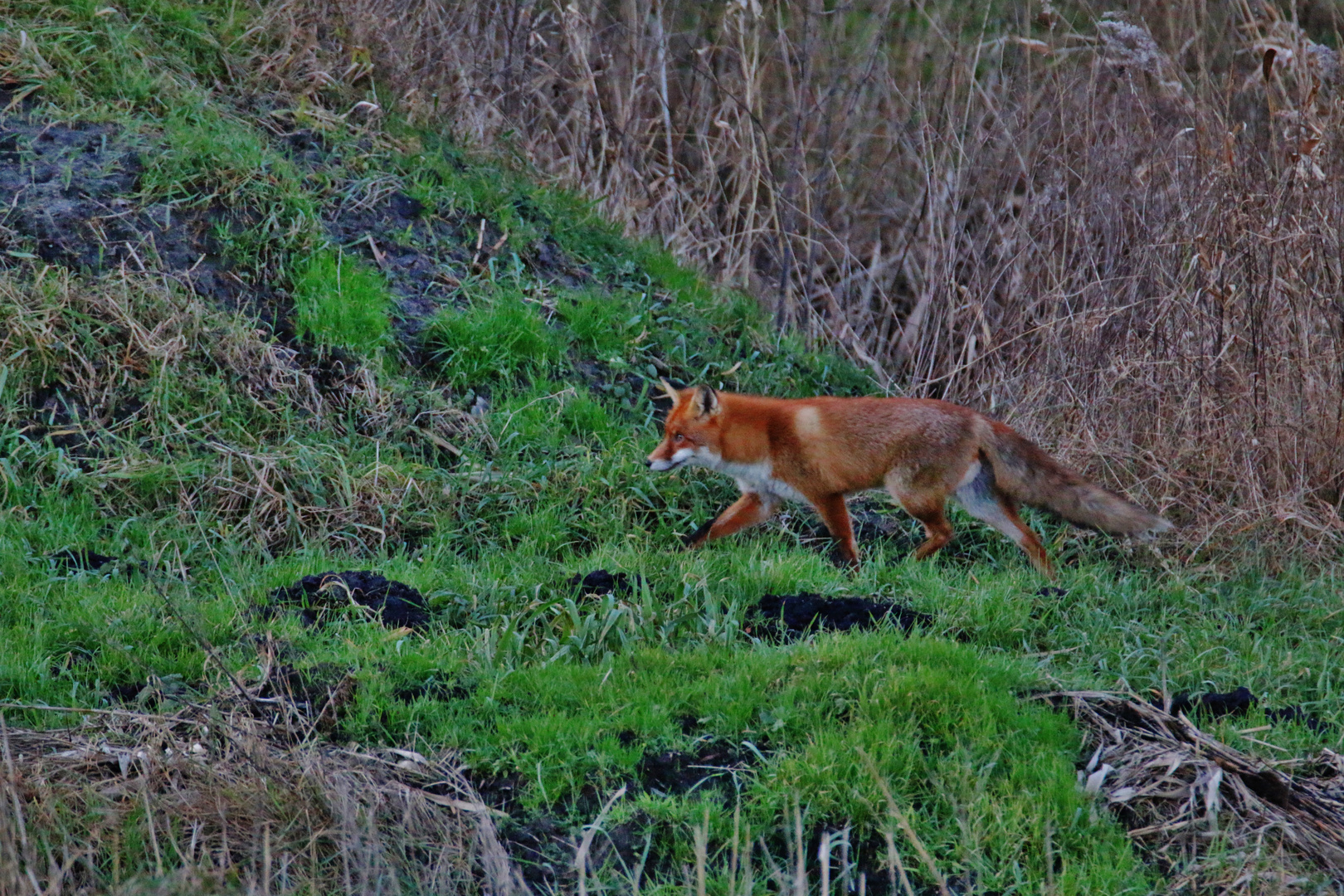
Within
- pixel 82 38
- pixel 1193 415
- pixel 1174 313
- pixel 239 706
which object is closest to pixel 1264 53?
pixel 1174 313

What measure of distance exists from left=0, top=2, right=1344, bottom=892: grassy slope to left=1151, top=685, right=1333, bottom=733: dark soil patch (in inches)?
6.7

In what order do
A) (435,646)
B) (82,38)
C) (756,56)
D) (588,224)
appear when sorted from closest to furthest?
(435,646), (82,38), (588,224), (756,56)

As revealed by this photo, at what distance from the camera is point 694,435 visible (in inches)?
261

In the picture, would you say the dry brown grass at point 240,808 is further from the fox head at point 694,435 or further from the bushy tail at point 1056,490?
the bushy tail at point 1056,490

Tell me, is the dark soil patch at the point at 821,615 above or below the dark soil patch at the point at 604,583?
above

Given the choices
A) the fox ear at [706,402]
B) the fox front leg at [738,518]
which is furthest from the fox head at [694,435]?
the fox front leg at [738,518]

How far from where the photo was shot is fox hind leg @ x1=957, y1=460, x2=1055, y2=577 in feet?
21.3

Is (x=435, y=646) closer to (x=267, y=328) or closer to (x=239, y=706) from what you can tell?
(x=239, y=706)

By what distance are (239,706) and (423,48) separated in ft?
Answer: 21.5

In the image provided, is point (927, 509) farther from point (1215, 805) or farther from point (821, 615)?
point (1215, 805)

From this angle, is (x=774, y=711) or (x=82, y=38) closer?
(x=774, y=711)

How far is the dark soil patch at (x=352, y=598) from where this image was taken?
5355 mm

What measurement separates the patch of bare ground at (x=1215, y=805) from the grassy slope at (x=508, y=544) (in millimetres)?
160

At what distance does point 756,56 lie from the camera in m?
9.88
